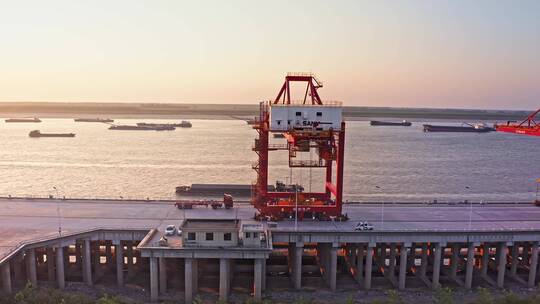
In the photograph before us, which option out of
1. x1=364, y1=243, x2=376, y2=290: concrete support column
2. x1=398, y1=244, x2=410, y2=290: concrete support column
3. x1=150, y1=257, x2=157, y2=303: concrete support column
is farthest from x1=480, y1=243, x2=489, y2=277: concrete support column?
x1=150, y1=257, x2=157, y2=303: concrete support column

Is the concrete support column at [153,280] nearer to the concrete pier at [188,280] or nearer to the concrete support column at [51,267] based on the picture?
the concrete pier at [188,280]

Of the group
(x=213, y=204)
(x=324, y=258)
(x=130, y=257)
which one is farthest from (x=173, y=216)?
(x=324, y=258)

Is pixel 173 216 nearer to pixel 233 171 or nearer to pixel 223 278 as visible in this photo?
pixel 223 278

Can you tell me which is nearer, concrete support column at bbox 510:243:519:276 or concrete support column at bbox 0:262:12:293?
concrete support column at bbox 0:262:12:293

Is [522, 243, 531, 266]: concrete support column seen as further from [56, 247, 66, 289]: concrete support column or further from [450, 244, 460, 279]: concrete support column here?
[56, 247, 66, 289]: concrete support column

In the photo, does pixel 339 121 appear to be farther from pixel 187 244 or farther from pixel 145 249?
pixel 145 249
